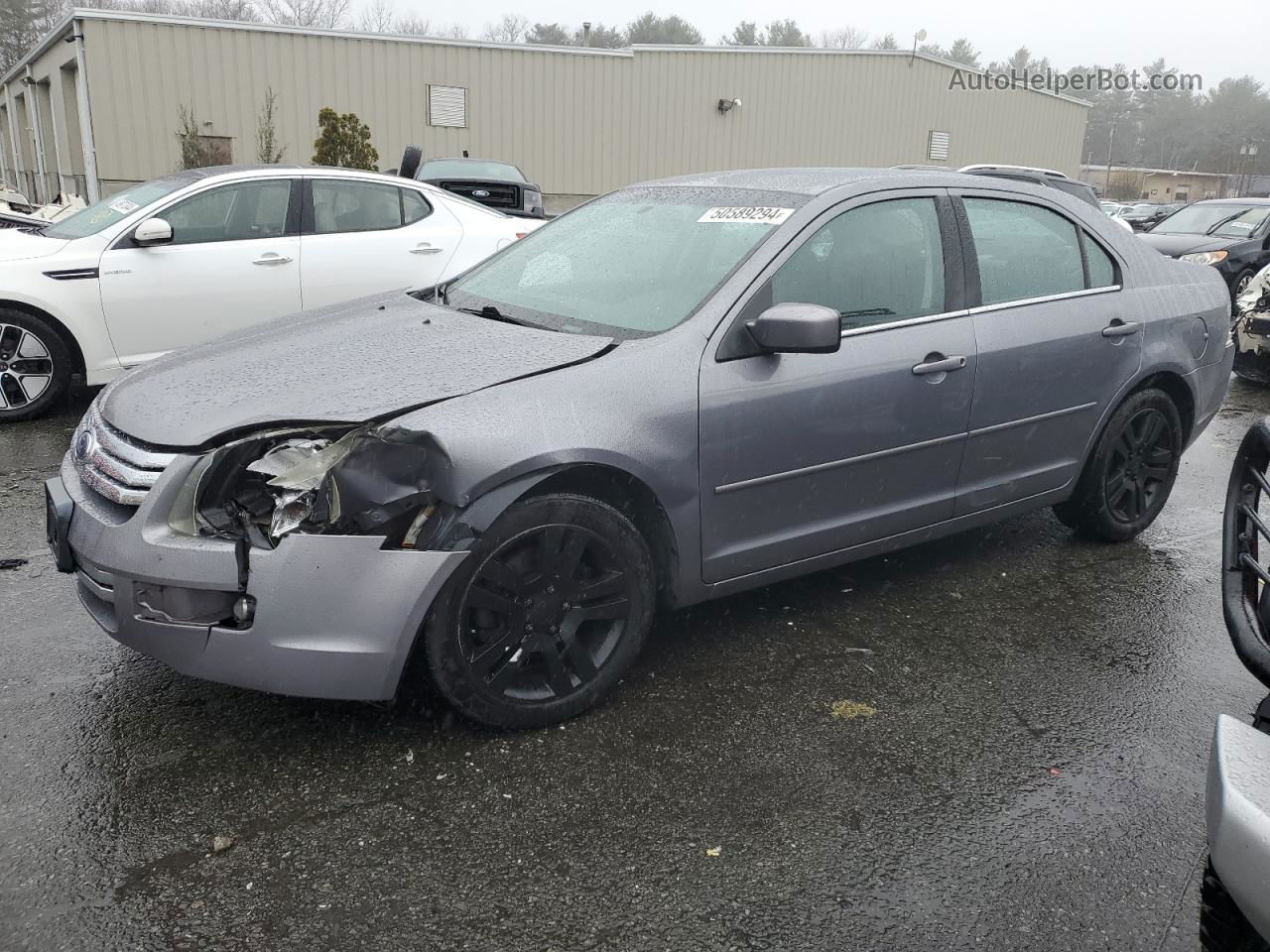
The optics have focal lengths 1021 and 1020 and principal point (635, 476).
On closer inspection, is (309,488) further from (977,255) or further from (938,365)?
(977,255)

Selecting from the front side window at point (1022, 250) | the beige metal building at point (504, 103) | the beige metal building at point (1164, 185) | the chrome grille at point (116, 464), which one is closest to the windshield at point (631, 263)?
the front side window at point (1022, 250)

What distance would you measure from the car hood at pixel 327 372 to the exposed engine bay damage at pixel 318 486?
74mm

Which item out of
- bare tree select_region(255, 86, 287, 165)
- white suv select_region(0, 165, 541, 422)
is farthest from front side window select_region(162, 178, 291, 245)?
bare tree select_region(255, 86, 287, 165)

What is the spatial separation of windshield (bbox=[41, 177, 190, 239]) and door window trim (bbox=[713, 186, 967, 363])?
15.2 ft

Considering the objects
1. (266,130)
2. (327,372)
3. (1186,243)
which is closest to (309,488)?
(327,372)

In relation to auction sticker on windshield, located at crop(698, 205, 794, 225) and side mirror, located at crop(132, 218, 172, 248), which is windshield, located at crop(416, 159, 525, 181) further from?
auction sticker on windshield, located at crop(698, 205, 794, 225)

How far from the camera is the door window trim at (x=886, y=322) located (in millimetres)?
3152

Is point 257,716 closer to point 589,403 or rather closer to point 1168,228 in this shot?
point 589,403

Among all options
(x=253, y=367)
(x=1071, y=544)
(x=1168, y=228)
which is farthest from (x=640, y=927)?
(x=1168, y=228)

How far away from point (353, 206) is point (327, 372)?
14.4ft

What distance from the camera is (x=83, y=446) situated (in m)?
2.97

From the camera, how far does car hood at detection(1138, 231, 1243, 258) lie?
39.6ft

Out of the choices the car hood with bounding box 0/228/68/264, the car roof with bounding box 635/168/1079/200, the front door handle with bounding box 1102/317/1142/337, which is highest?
the car roof with bounding box 635/168/1079/200

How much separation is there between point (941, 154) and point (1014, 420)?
86.4 ft
